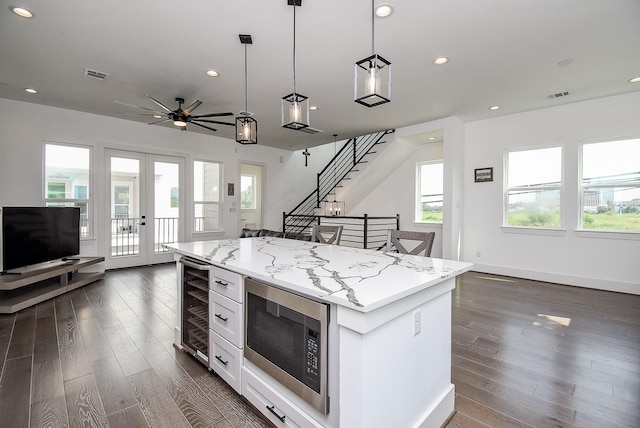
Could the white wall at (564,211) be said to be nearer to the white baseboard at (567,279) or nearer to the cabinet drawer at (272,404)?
the white baseboard at (567,279)

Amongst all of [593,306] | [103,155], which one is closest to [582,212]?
[593,306]

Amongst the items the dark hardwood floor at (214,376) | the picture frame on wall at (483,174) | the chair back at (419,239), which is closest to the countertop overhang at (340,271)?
the chair back at (419,239)

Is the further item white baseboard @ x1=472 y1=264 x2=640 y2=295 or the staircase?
the staircase

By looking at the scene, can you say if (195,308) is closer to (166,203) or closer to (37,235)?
(37,235)

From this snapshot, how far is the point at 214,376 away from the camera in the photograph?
208 cm

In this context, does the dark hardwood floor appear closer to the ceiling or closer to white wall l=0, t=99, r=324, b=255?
white wall l=0, t=99, r=324, b=255

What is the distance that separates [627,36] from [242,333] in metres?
4.29

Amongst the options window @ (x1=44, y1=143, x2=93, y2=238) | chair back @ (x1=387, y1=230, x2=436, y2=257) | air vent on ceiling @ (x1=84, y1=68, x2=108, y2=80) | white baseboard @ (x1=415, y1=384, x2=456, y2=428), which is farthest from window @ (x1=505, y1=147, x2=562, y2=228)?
window @ (x1=44, y1=143, x2=93, y2=238)

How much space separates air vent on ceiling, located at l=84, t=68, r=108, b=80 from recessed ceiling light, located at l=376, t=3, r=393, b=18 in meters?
3.34

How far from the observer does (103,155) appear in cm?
523

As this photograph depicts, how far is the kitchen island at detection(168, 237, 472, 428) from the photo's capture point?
1.13m

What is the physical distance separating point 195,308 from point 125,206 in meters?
4.41

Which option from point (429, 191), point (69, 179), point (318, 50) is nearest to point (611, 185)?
point (429, 191)

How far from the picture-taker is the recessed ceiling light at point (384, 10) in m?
2.32
